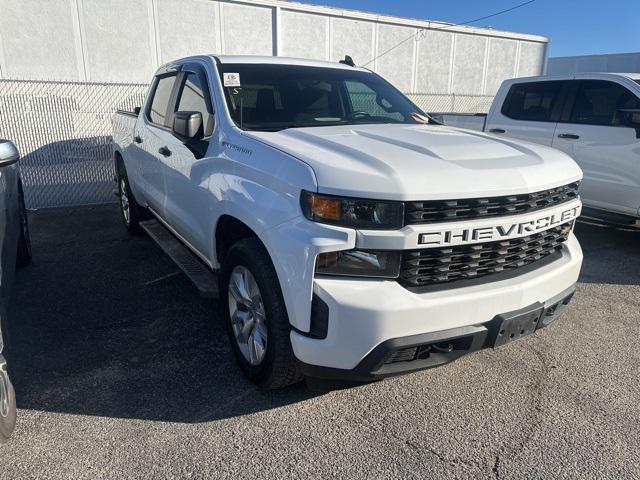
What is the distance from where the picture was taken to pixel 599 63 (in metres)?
35.0

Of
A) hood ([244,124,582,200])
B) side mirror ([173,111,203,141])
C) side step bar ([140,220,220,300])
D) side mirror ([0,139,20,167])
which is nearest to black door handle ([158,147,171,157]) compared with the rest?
side step bar ([140,220,220,300])

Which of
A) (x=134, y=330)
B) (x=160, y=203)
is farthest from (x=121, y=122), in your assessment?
(x=134, y=330)

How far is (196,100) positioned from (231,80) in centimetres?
42

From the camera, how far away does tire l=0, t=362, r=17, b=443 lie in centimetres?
221

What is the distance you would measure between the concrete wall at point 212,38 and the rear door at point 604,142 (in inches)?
567

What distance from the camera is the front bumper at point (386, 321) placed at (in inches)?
89.3

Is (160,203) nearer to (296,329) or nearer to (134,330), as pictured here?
(134,330)

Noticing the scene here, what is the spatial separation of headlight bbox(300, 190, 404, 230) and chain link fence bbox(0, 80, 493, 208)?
289 inches

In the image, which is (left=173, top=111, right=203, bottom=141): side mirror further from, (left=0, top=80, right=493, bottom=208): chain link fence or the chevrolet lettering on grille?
(left=0, top=80, right=493, bottom=208): chain link fence

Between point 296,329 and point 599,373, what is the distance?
2.08 metres

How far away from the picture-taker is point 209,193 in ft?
10.9

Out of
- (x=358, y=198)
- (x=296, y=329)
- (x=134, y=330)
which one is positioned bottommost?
(x=134, y=330)

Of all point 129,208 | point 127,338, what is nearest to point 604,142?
point 127,338

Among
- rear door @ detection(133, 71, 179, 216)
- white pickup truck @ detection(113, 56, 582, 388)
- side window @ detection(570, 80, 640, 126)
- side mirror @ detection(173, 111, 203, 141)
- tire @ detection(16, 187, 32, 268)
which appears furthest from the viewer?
side window @ detection(570, 80, 640, 126)
